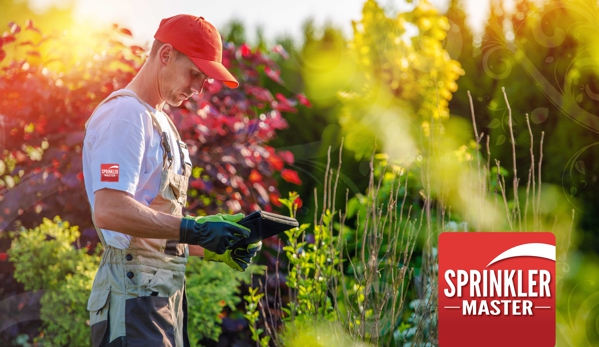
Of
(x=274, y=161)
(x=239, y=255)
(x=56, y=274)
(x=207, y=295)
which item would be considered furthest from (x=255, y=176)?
(x=239, y=255)

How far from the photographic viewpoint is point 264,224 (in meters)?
2.02

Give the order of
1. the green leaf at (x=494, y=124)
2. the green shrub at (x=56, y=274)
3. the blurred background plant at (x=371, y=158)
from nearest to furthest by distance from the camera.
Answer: the blurred background plant at (x=371, y=158) < the green shrub at (x=56, y=274) < the green leaf at (x=494, y=124)

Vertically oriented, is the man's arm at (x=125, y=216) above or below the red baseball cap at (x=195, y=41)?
below

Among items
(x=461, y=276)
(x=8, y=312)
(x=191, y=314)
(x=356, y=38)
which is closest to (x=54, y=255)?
(x=8, y=312)

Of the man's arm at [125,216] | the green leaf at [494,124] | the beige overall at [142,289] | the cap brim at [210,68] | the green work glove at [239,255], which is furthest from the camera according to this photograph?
the green leaf at [494,124]

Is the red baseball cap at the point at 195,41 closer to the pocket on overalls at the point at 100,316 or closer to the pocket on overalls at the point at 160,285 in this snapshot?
the pocket on overalls at the point at 160,285

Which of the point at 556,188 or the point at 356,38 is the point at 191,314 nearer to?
the point at 556,188

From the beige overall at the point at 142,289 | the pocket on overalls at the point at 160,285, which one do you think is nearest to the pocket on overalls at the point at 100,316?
the beige overall at the point at 142,289

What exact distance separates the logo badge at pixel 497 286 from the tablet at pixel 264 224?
1005 millimetres

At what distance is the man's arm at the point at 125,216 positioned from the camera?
71.0 inches

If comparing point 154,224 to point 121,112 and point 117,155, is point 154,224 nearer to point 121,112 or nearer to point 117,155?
point 117,155

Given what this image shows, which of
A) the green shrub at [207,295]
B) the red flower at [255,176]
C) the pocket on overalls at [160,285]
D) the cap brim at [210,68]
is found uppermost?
the cap brim at [210,68]

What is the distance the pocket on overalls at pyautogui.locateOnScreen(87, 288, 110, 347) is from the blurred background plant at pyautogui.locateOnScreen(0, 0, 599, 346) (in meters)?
0.92

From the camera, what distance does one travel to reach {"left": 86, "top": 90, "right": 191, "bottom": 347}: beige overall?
6.29 ft
